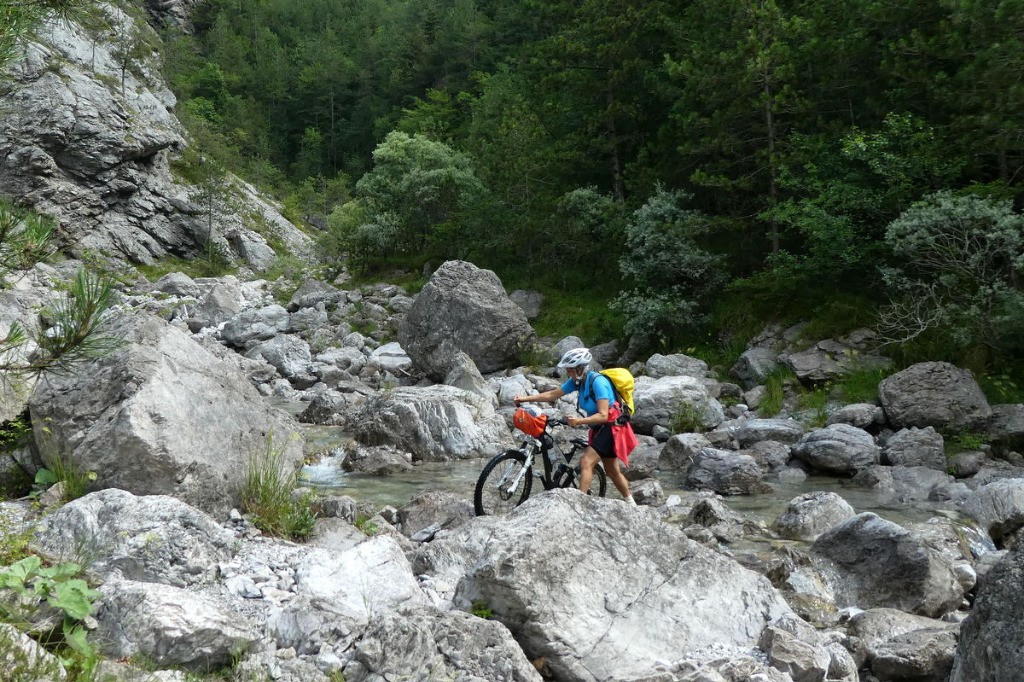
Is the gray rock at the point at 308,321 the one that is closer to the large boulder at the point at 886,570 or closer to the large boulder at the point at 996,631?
the large boulder at the point at 886,570

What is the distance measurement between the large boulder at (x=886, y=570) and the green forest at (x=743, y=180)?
8842mm

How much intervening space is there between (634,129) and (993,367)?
634 inches

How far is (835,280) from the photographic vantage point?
64.7ft

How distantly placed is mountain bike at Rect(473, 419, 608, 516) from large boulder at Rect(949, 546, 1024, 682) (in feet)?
15.2

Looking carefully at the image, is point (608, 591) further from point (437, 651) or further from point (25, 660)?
point (25, 660)

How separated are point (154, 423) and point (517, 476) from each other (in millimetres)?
3736

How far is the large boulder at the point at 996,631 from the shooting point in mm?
4469

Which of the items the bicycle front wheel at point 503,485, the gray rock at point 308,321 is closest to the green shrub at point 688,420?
the bicycle front wheel at point 503,485

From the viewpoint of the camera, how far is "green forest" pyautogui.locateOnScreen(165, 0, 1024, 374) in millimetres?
15672

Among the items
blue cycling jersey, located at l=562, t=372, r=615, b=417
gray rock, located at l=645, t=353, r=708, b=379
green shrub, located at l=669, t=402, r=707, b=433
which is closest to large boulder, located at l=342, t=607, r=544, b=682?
blue cycling jersey, located at l=562, t=372, r=615, b=417

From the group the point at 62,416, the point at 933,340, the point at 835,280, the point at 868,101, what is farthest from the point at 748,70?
the point at 62,416

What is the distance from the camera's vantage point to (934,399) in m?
14.3

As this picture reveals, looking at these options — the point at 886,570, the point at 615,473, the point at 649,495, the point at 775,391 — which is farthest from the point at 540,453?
the point at 775,391

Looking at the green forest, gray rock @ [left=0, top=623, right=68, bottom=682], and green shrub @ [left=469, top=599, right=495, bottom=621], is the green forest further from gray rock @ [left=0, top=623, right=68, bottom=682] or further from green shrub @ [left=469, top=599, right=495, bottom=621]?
gray rock @ [left=0, top=623, right=68, bottom=682]
